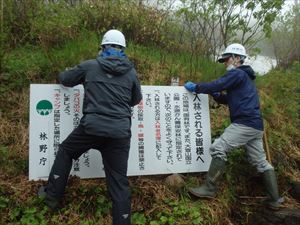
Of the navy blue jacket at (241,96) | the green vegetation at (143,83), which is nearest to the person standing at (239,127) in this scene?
the navy blue jacket at (241,96)

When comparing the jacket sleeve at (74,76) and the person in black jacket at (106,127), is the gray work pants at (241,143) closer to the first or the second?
the person in black jacket at (106,127)

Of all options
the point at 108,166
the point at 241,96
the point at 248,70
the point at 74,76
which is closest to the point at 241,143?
the point at 241,96

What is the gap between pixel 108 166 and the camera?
348 cm

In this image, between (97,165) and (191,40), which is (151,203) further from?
(191,40)

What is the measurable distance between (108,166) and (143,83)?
2412 mm

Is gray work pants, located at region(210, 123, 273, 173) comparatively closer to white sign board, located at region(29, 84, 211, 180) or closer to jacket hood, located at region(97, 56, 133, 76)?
white sign board, located at region(29, 84, 211, 180)

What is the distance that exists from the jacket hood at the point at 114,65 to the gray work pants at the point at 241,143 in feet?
4.88

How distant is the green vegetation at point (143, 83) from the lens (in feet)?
12.6

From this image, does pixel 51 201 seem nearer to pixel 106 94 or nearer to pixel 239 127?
pixel 106 94

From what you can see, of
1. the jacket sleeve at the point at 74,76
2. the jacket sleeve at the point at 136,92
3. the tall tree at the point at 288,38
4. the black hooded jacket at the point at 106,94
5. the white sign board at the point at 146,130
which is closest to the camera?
the black hooded jacket at the point at 106,94

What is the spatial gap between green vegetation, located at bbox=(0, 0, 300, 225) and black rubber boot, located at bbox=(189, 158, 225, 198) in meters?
0.10

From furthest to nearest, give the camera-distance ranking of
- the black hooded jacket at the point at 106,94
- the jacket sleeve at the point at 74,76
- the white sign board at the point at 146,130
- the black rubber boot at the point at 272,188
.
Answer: the black rubber boot at the point at 272,188, the white sign board at the point at 146,130, the jacket sleeve at the point at 74,76, the black hooded jacket at the point at 106,94

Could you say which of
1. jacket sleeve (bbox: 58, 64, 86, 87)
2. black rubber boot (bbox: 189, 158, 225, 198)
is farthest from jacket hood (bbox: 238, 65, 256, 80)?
jacket sleeve (bbox: 58, 64, 86, 87)

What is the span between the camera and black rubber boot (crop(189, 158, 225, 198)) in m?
4.08
